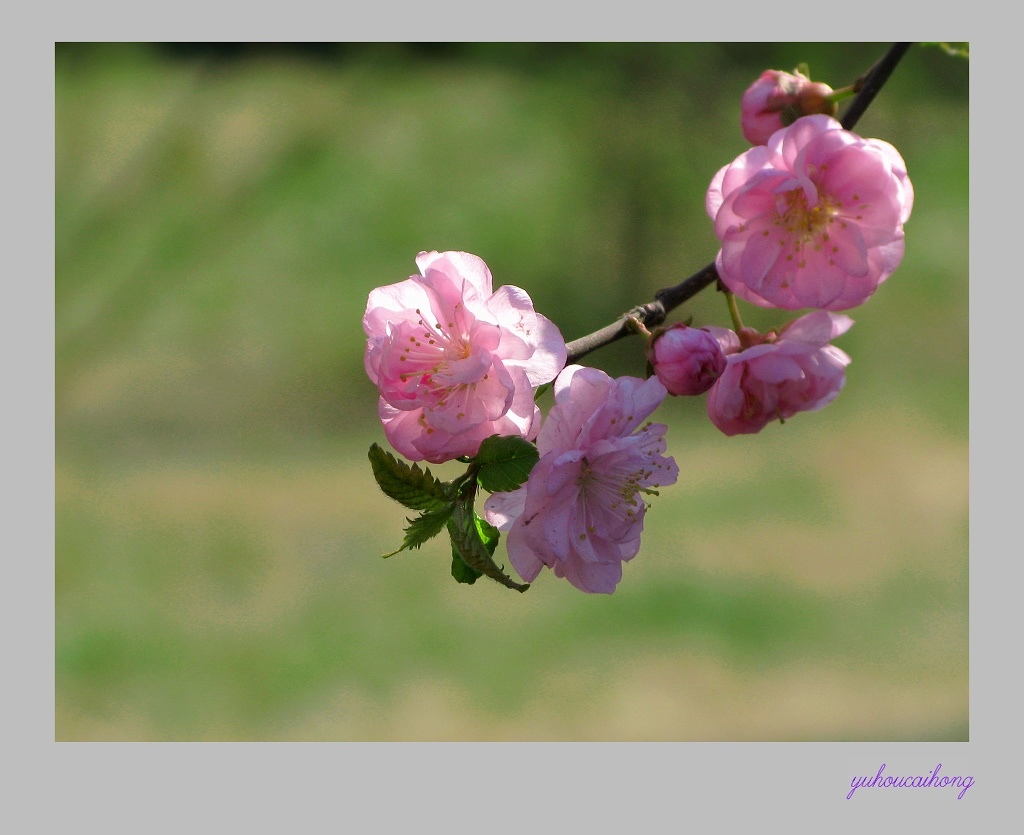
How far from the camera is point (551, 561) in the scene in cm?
88

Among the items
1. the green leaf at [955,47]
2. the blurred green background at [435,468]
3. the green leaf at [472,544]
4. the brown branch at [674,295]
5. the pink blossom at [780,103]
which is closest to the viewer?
the green leaf at [472,544]

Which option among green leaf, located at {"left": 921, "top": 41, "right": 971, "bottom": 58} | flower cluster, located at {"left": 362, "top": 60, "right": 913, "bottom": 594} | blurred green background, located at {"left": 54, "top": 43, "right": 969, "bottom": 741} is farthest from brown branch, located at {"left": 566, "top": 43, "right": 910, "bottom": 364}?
blurred green background, located at {"left": 54, "top": 43, "right": 969, "bottom": 741}

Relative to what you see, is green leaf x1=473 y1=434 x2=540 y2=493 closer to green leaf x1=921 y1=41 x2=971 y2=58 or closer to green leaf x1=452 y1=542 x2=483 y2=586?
green leaf x1=452 y1=542 x2=483 y2=586

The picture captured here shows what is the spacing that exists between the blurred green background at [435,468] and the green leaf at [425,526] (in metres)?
4.40

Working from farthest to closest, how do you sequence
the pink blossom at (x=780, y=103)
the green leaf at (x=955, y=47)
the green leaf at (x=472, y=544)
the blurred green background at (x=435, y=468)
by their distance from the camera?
the blurred green background at (x=435, y=468)
the green leaf at (x=955, y=47)
the pink blossom at (x=780, y=103)
the green leaf at (x=472, y=544)

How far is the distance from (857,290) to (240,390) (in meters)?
6.68

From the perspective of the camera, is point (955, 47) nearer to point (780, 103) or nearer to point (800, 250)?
point (780, 103)

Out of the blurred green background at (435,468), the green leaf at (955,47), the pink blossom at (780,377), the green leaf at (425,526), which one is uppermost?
the blurred green background at (435,468)

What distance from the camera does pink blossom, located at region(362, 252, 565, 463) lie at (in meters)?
0.88

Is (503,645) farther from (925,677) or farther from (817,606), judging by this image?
(925,677)

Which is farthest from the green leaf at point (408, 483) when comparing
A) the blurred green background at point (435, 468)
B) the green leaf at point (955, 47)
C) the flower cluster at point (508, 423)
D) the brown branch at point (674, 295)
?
the blurred green background at point (435, 468)

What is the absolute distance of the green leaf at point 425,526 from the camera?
884 mm

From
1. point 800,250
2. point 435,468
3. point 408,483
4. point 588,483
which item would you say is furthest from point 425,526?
point 435,468

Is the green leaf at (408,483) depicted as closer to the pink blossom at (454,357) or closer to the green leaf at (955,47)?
the pink blossom at (454,357)
